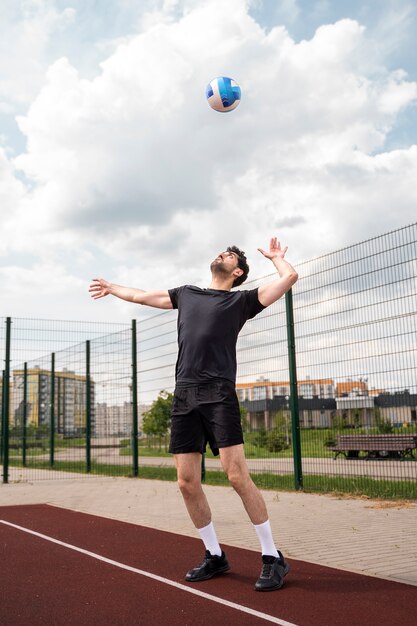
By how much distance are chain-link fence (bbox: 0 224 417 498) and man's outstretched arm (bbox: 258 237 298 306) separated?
12.9 feet

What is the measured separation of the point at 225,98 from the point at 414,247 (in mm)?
3005

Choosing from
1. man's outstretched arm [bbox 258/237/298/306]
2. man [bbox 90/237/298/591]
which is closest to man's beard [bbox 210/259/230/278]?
man [bbox 90/237/298/591]

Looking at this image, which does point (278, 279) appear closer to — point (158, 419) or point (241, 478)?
point (241, 478)

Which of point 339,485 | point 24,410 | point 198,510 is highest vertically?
point 24,410

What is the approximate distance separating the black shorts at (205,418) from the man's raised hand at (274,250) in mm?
962

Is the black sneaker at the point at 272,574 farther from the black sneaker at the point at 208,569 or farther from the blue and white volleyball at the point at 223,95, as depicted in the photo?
the blue and white volleyball at the point at 223,95

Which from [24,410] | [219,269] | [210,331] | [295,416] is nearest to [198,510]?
[210,331]

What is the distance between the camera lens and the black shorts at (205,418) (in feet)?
13.9

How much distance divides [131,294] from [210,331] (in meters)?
0.82

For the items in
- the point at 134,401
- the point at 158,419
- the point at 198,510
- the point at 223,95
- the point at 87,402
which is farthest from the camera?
the point at 158,419

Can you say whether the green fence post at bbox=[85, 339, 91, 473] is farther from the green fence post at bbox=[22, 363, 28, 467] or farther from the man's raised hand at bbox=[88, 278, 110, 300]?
the man's raised hand at bbox=[88, 278, 110, 300]

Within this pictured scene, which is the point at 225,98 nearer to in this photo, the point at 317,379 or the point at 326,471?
the point at 317,379

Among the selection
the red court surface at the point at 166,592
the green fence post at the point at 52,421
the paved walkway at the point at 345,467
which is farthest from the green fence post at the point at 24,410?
the red court surface at the point at 166,592

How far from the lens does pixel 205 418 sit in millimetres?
4328
